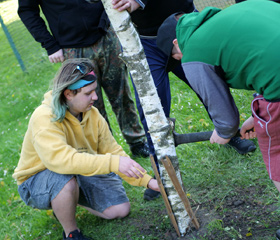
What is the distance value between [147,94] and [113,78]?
1.46m

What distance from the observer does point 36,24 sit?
12.7ft

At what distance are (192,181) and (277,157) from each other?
1419 millimetres

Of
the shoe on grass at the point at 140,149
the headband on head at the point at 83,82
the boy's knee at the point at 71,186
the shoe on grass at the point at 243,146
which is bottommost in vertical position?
the shoe on grass at the point at 140,149

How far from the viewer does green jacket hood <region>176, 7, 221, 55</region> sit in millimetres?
2107

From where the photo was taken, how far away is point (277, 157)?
2182mm

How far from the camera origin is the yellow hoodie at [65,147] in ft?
9.27

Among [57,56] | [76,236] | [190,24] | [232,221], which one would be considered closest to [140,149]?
[57,56]

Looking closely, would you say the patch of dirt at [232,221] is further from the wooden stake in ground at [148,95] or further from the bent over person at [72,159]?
the bent over person at [72,159]

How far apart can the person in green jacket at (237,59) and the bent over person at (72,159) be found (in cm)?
89

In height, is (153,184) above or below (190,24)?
below

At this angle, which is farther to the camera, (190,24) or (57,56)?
(57,56)

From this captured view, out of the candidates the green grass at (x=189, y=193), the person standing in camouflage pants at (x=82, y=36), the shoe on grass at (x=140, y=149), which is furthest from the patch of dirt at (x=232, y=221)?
the person standing in camouflage pants at (x=82, y=36)

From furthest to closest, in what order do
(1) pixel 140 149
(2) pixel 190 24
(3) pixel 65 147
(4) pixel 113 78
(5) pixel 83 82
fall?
1. (1) pixel 140 149
2. (4) pixel 113 78
3. (5) pixel 83 82
4. (3) pixel 65 147
5. (2) pixel 190 24

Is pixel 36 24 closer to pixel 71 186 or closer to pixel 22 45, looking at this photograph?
pixel 71 186
